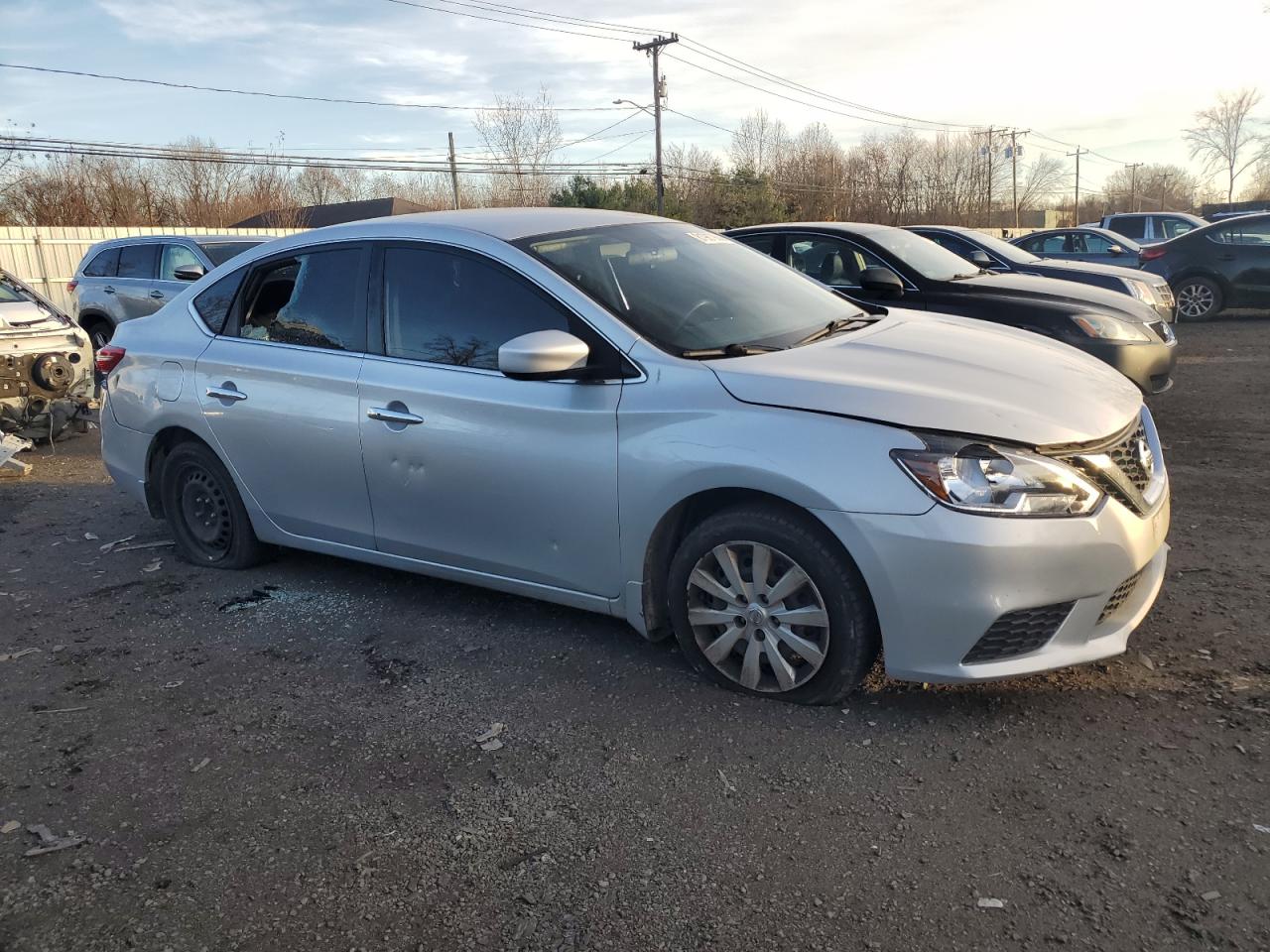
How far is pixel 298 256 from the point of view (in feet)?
15.6

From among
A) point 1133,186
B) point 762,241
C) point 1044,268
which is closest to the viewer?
point 762,241

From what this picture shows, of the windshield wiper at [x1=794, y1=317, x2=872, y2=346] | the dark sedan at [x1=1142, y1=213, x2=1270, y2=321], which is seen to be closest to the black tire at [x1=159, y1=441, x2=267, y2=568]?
the windshield wiper at [x1=794, y1=317, x2=872, y2=346]

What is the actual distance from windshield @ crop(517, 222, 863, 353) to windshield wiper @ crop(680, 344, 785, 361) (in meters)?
0.03

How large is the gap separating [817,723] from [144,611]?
3.31 meters

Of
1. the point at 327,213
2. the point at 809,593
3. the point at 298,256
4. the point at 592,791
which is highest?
the point at 327,213

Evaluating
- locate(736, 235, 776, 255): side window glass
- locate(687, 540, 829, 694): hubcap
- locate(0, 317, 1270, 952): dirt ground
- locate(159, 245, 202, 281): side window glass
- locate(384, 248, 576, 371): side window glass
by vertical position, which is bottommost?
locate(0, 317, 1270, 952): dirt ground

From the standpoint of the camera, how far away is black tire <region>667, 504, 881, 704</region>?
127 inches

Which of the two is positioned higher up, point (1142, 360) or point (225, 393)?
point (225, 393)

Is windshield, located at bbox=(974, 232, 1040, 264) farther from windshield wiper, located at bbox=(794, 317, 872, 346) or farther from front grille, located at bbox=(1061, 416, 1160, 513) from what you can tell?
A: front grille, located at bbox=(1061, 416, 1160, 513)

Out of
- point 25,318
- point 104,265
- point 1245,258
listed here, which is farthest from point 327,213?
point 1245,258

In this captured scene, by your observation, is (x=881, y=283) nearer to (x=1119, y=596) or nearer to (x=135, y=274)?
(x=1119, y=596)

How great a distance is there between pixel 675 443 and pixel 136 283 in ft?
36.1

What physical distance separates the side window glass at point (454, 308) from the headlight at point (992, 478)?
4.81 ft

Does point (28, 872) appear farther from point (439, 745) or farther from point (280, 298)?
point (280, 298)
